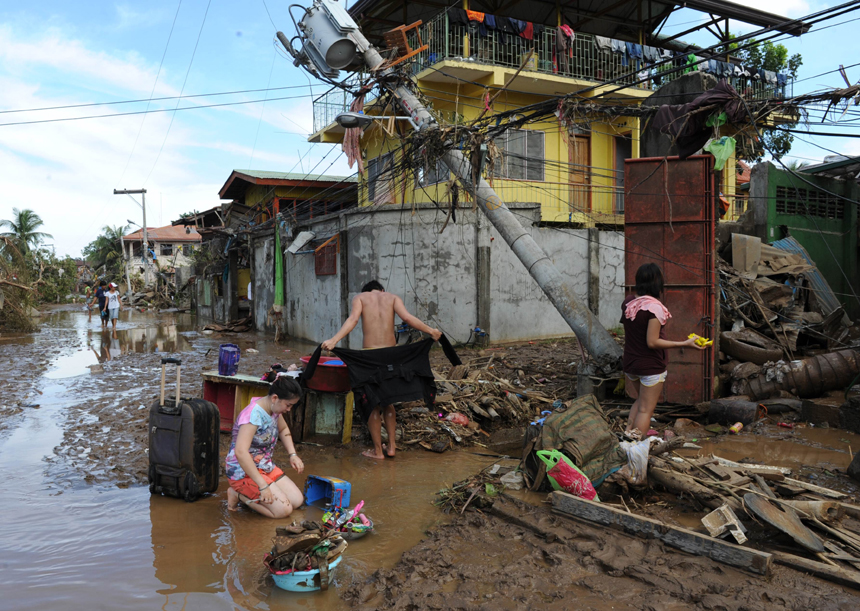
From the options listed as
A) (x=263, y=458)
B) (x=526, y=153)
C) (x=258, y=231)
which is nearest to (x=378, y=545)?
(x=263, y=458)

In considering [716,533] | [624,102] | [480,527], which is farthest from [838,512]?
[624,102]

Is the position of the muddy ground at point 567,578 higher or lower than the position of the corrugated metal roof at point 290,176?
lower

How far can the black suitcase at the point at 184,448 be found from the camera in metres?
5.02

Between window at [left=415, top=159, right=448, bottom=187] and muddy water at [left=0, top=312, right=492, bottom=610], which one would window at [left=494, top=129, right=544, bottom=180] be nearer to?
window at [left=415, top=159, right=448, bottom=187]

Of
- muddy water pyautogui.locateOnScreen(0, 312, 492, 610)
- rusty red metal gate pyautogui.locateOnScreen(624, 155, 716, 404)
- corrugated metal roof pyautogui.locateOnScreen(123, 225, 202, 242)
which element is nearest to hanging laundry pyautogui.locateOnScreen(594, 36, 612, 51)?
rusty red metal gate pyautogui.locateOnScreen(624, 155, 716, 404)

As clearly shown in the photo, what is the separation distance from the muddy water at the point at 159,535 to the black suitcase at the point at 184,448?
6.4 inches

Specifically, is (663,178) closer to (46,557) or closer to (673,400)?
(673,400)

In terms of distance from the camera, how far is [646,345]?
5.67m

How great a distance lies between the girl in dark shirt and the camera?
5582 millimetres

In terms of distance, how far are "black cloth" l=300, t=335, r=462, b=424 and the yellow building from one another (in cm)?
881

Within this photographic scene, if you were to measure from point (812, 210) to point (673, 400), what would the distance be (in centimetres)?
726

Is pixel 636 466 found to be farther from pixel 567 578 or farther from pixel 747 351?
pixel 747 351

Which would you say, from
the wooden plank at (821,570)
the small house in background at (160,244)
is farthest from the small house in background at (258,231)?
the small house in background at (160,244)

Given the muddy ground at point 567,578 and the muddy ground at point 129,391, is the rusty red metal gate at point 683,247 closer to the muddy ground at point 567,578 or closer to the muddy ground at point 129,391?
the muddy ground at point 129,391
